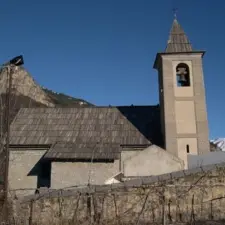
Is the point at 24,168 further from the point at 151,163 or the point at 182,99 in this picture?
the point at 182,99

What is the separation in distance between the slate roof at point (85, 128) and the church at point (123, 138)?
0.06 meters

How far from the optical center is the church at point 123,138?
17781 millimetres

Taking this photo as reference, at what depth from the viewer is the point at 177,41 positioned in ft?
71.7

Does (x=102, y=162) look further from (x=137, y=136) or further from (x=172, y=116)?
(x=172, y=116)

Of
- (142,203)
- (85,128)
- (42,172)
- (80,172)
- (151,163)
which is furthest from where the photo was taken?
(85,128)

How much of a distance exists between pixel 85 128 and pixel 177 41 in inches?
338

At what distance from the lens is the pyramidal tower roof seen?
21.1m

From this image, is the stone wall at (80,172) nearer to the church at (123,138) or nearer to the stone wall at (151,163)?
the church at (123,138)

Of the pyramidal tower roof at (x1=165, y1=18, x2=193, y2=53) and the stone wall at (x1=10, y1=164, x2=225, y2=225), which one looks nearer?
the stone wall at (x1=10, y1=164, x2=225, y2=225)

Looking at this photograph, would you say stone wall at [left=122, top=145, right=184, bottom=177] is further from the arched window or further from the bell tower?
the arched window

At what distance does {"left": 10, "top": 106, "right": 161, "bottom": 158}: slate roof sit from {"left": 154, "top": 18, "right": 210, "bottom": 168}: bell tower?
1571mm

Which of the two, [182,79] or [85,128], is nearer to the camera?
[182,79]

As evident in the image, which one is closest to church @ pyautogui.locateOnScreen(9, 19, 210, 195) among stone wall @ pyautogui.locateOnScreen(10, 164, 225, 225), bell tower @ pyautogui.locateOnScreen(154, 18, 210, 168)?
bell tower @ pyautogui.locateOnScreen(154, 18, 210, 168)

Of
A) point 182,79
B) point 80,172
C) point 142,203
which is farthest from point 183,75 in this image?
point 142,203
